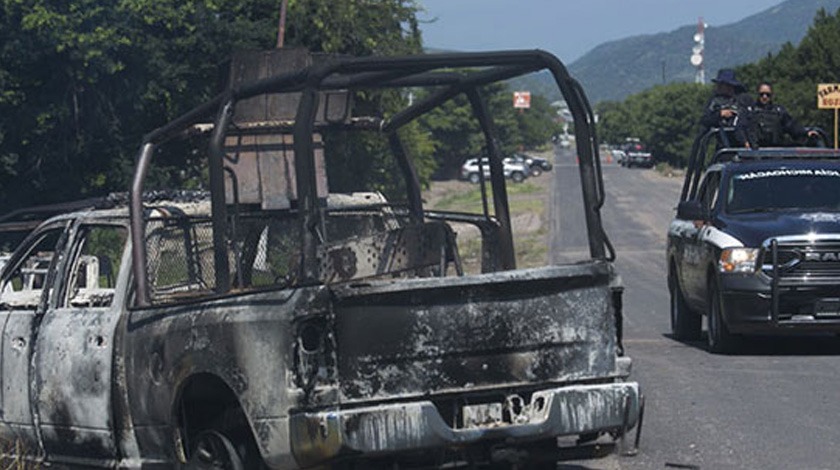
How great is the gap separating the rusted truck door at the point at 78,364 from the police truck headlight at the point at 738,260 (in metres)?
6.71

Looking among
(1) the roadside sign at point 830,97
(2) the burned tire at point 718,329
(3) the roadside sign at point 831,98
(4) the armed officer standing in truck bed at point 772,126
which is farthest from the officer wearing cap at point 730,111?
(1) the roadside sign at point 830,97

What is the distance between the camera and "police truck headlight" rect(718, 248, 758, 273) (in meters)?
14.6

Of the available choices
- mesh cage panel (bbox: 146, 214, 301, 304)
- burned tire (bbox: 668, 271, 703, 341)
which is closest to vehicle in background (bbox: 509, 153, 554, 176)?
burned tire (bbox: 668, 271, 703, 341)

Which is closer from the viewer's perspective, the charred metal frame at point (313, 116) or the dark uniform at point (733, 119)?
the charred metal frame at point (313, 116)

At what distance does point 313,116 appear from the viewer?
7582mm

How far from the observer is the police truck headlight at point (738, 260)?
14633mm

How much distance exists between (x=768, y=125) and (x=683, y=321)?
2374 millimetres

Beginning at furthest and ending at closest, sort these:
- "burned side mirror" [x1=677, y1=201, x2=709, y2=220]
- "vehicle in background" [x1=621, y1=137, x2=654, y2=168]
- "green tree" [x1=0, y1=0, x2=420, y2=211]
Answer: "vehicle in background" [x1=621, y1=137, x2=654, y2=168] → "green tree" [x1=0, y1=0, x2=420, y2=211] → "burned side mirror" [x1=677, y1=201, x2=709, y2=220]

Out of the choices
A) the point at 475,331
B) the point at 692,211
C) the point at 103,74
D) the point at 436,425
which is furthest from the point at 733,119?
the point at 103,74

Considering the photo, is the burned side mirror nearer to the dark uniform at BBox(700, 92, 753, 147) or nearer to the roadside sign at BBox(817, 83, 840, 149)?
the dark uniform at BBox(700, 92, 753, 147)

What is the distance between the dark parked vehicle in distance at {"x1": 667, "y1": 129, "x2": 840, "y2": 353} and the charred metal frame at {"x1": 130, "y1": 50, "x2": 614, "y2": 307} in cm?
564

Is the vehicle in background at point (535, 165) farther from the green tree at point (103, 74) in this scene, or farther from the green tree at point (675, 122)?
the green tree at point (103, 74)

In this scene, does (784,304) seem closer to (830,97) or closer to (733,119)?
(733,119)

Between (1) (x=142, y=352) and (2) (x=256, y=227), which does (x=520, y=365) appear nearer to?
(1) (x=142, y=352)
